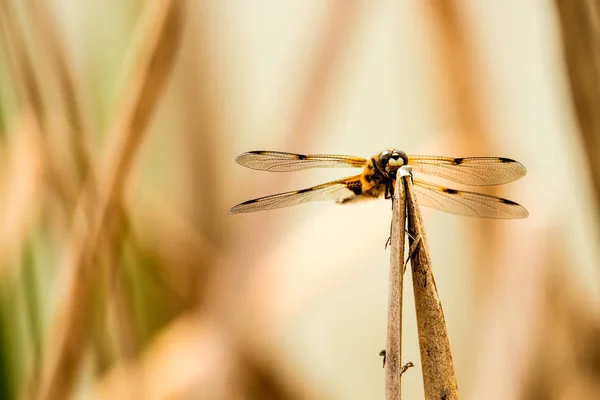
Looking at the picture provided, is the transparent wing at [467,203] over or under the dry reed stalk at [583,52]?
under

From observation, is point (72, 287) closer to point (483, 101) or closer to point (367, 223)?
point (367, 223)

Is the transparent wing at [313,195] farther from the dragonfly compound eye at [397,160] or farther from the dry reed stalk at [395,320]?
the dry reed stalk at [395,320]

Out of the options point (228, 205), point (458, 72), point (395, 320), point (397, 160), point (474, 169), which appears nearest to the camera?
point (395, 320)

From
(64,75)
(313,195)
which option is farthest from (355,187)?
(64,75)

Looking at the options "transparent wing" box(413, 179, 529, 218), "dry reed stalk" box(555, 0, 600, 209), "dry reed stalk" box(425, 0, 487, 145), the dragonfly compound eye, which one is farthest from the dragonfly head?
"dry reed stalk" box(425, 0, 487, 145)

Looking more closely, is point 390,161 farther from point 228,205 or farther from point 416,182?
point 228,205

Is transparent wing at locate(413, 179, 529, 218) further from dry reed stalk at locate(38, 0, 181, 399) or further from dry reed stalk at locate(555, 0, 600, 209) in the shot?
dry reed stalk at locate(38, 0, 181, 399)

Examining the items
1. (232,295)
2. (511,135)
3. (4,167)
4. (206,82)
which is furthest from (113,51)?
(511,135)

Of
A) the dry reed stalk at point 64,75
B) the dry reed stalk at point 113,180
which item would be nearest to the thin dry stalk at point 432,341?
the dry reed stalk at point 113,180
